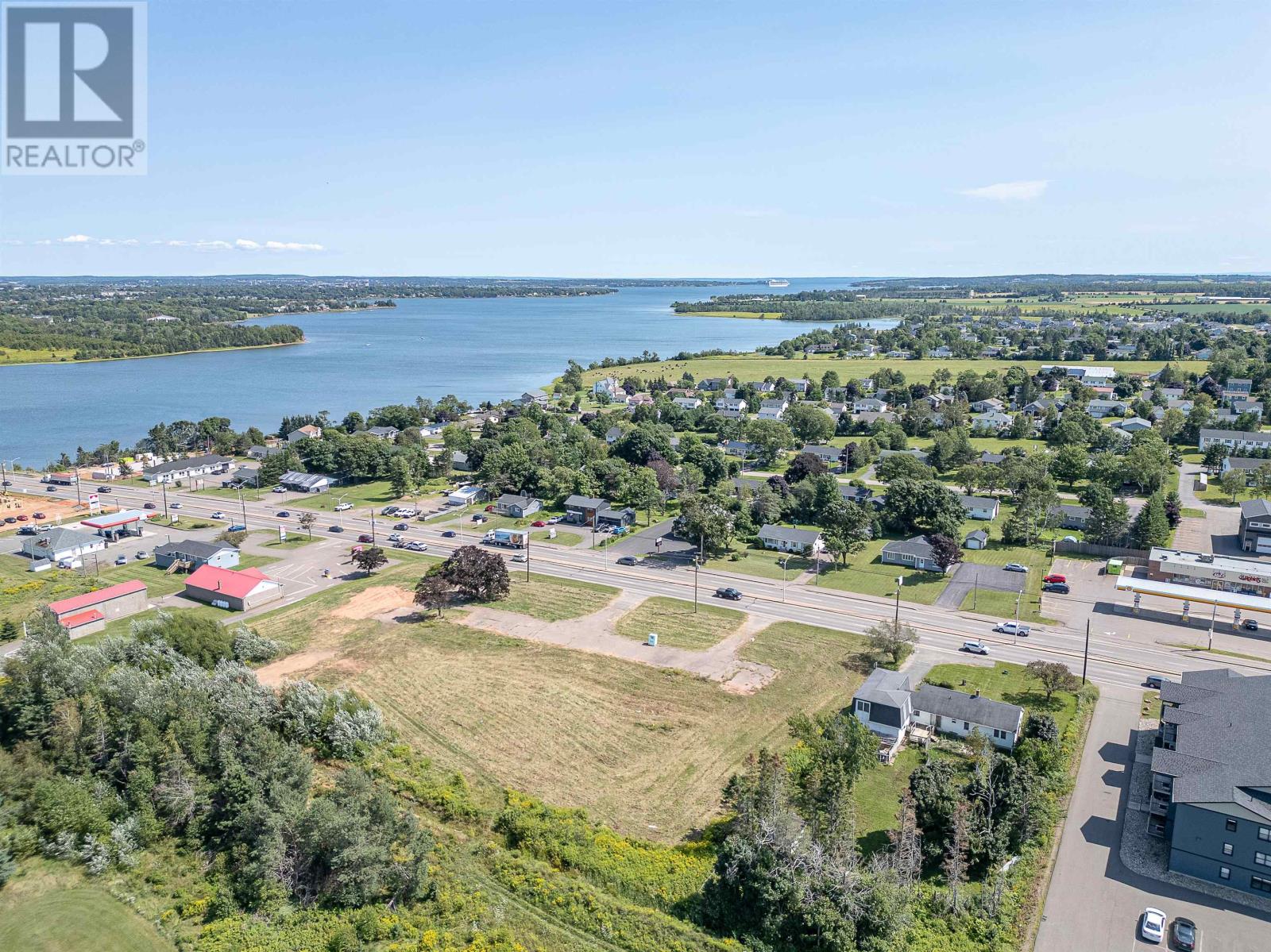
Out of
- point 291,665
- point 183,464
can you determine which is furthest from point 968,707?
point 183,464

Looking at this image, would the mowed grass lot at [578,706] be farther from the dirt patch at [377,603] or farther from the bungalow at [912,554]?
the bungalow at [912,554]

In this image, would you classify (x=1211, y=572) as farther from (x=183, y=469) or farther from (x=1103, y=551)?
(x=183, y=469)

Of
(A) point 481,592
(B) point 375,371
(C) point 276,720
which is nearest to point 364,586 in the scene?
(A) point 481,592

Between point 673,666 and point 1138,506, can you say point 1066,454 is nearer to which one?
point 1138,506

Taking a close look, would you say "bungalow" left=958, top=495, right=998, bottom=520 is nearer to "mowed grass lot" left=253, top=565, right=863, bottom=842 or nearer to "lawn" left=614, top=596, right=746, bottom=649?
"mowed grass lot" left=253, top=565, right=863, bottom=842

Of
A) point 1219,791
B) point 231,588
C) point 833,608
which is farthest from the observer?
point 231,588

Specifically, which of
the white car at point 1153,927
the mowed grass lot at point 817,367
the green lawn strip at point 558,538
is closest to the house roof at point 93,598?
the green lawn strip at point 558,538

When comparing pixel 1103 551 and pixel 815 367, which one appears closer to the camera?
pixel 1103 551
